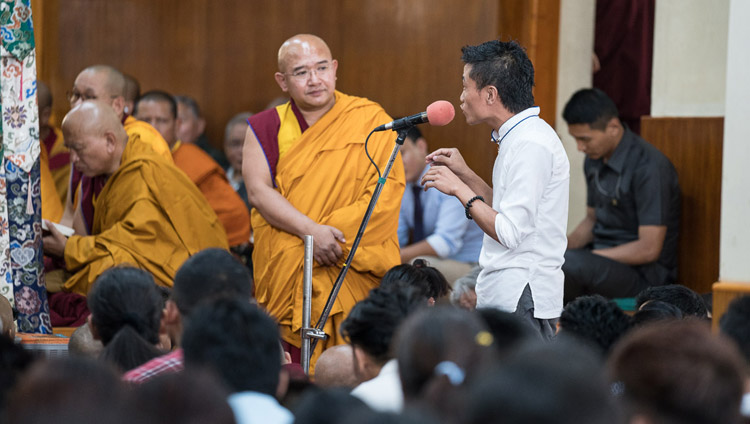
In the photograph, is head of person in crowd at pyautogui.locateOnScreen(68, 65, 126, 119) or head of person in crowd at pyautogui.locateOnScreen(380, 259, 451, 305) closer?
head of person in crowd at pyautogui.locateOnScreen(380, 259, 451, 305)

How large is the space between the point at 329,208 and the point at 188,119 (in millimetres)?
3783

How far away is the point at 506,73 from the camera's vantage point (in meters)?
3.49

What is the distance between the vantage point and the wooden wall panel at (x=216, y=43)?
773 centimetres

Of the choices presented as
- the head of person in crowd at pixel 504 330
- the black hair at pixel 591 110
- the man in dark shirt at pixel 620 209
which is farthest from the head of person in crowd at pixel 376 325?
the black hair at pixel 591 110

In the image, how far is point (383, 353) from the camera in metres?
2.68

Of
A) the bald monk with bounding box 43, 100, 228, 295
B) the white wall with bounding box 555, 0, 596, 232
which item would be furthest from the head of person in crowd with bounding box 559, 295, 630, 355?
the white wall with bounding box 555, 0, 596, 232

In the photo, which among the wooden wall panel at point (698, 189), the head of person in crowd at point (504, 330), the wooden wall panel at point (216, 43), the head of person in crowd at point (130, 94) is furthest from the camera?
the wooden wall panel at point (216, 43)

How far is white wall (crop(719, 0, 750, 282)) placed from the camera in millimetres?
4023

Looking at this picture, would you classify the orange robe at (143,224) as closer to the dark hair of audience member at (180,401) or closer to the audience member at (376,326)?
the audience member at (376,326)

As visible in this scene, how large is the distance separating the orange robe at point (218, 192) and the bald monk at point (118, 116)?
68 centimetres

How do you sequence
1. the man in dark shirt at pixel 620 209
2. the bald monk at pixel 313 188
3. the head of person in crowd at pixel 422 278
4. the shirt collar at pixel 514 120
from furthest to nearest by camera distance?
the man in dark shirt at pixel 620 209 < the bald monk at pixel 313 188 < the head of person in crowd at pixel 422 278 < the shirt collar at pixel 514 120

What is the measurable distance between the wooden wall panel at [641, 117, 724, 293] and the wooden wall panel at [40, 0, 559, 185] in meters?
2.18

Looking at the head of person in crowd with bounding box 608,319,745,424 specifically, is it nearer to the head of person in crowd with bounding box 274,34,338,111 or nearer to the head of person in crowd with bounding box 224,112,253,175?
the head of person in crowd with bounding box 274,34,338,111

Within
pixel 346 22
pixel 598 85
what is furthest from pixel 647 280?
pixel 346 22
